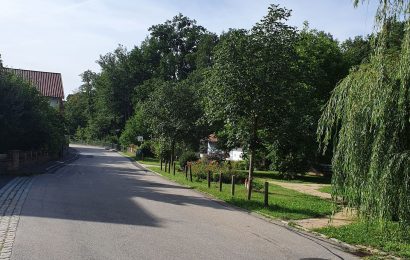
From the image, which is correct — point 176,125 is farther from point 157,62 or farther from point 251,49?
point 157,62

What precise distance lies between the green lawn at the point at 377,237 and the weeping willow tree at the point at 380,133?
0.52 meters

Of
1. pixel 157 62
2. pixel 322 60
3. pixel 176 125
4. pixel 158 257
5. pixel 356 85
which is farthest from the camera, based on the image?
pixel 157 62

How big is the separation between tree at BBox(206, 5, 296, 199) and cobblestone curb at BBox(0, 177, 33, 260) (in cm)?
770

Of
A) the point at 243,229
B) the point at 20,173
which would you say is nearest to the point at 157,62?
the point at 20,173

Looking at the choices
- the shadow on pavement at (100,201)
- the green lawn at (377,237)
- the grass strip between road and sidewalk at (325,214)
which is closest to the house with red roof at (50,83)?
the grass strip between road and sidewalk at (325,214)

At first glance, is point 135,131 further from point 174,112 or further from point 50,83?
point 174,112

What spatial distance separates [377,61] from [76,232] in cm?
701

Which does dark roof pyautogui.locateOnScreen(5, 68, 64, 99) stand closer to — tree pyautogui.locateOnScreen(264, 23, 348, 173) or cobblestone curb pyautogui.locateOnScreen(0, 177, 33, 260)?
tree pyautogui.locateOnScreen(264, 23, 348, 173)

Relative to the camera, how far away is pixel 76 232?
34.0ft

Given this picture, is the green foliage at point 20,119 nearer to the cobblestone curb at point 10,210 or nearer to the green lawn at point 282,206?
the cobblestone curb at point 10,210

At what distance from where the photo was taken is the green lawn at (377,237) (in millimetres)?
8767

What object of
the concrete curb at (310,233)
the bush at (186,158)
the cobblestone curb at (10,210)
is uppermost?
the bush at (186,158)

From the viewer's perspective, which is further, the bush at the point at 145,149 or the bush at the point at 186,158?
the bush at the point at 145,149

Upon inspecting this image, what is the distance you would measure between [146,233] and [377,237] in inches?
214
